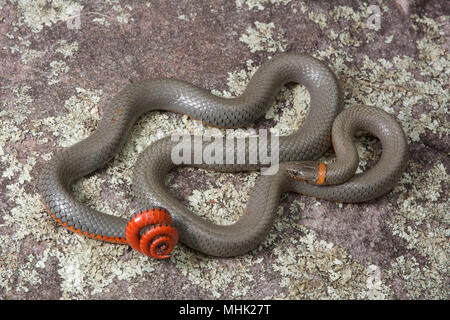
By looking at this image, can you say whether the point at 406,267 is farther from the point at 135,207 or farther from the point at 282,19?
the point at 282,19

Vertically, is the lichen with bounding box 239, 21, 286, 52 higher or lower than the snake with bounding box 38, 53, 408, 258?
higher

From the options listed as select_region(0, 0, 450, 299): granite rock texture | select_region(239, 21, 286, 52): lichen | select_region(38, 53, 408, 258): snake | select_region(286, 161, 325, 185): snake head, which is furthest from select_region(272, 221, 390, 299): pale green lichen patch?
select_region(239, 21, 286, 52): lichen

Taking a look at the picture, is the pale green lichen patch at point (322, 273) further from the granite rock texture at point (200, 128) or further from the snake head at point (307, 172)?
the snake head at point (307, 172)

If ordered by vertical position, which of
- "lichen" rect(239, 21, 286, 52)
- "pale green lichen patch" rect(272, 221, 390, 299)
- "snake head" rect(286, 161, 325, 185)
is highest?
"lichen" rect(239, 21, 286, 52)

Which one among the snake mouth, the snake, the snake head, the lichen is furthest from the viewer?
the lichen

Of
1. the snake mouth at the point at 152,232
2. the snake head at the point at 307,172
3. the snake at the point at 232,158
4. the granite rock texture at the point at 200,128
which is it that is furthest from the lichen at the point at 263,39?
the snake mouth at the point at 152,232

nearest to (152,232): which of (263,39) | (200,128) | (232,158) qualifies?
(232,158)

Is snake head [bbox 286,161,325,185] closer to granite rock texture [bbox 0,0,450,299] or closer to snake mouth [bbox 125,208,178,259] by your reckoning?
granite rock texture [bbox 0,0,450,299]

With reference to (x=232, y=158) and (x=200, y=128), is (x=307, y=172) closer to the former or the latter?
(x=232, y=158)
